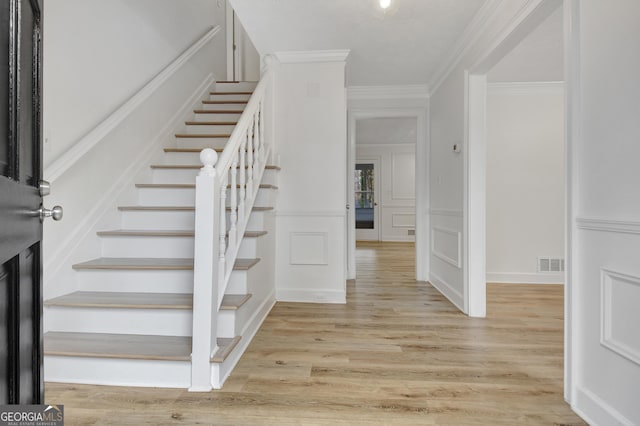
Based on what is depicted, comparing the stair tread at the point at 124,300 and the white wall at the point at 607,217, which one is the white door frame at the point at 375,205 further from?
the white wall at the point at 607,217

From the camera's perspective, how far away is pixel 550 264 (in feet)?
12.5

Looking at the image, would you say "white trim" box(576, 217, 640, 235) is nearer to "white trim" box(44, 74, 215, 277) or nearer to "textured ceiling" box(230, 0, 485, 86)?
"textured ceiling" box(230, 0, 485, 86)

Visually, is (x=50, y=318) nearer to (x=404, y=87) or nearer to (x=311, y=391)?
(x=311, y=391)

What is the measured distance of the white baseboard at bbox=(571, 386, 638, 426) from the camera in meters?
1.26

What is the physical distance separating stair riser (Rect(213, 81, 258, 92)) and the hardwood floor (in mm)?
2678

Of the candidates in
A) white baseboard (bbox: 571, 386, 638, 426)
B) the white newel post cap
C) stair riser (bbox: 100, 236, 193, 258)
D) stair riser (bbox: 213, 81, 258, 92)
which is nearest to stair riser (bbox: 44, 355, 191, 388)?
stair riser (bbox: 100, 236, 193, 258)

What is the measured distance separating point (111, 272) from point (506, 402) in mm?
2211

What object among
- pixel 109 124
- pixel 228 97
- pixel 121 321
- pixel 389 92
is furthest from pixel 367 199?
pixel 121 321

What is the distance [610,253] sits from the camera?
129 centimetres

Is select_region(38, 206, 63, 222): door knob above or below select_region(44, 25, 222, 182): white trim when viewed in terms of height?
below

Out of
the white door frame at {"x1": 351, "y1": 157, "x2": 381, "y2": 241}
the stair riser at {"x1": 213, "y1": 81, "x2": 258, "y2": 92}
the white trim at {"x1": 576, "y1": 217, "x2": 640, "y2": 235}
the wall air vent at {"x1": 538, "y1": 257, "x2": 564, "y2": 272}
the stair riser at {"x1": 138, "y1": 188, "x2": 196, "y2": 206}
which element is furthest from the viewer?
the white door frame at {"x1": 351, "y1": 157, "x2": 381, "y2": 241}

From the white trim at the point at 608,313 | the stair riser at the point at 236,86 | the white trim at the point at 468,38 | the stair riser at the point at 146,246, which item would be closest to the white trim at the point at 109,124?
the stair riser at the point at 146,246

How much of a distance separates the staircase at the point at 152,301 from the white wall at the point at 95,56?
637 mm

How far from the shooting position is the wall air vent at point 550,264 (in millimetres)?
3799
